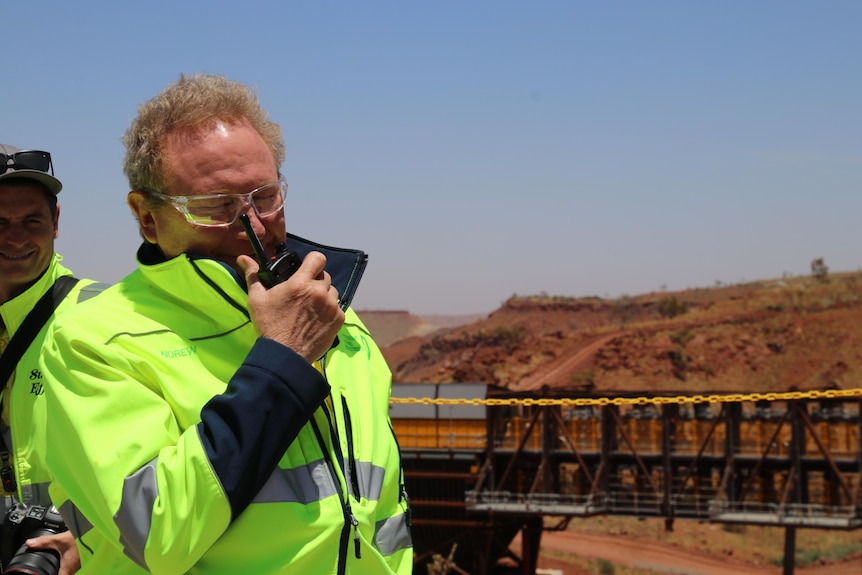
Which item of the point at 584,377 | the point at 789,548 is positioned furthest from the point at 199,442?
the point at 584,377

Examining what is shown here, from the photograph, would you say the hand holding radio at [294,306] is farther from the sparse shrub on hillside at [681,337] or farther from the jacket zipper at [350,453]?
the sparse shrub on hillside at [681,337]

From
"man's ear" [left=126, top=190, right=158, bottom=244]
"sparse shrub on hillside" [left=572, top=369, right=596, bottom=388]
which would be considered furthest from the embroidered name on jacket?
"sparse shrub on hillside" [left=572, top=369, right=596, bottom=388]

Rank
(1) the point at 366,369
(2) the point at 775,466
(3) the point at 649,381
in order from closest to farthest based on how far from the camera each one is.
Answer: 1. (1) the point at 366,369
2. (2) the point at 775,466
3. (3) the point at 649,381

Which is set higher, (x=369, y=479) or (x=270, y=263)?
(x=270, y=263)

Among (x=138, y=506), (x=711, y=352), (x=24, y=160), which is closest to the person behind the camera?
(x=138, y=506)

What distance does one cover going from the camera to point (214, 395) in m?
1.92

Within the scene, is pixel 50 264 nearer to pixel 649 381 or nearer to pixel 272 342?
pixel 272 342

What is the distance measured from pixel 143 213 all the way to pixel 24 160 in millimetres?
1297

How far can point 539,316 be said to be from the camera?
228 feet

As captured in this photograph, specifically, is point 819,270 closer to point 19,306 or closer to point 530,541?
point 530,541

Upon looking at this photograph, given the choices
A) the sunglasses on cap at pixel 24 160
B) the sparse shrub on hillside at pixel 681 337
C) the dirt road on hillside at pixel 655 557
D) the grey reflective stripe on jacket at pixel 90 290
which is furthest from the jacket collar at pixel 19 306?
the sparse shrub on hillside at pixel 681 337

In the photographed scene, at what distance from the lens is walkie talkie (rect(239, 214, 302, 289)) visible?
1948 mm

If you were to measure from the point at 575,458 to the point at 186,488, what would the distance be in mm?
19218

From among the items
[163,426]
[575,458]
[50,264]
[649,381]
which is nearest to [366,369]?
[163,426]
